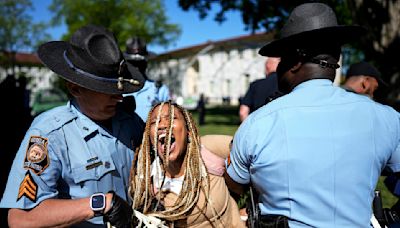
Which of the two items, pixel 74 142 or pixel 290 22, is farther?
pixel 74 142

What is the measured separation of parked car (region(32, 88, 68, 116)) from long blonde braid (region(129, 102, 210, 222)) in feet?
37.2

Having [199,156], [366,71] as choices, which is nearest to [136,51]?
[366,71]

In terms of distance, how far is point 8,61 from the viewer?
1167 inches

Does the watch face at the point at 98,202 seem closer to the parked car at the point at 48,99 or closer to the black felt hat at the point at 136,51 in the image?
the black felt hat at the point at 136,51

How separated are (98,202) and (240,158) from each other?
66cm

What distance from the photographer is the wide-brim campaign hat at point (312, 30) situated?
1.73 meters

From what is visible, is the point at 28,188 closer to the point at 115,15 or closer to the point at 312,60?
the point at 312,60

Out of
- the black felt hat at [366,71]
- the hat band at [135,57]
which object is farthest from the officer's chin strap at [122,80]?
the black felt hat at [366,71]

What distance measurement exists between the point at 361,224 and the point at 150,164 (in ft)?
3.68

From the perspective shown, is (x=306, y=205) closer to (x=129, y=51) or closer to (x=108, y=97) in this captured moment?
(x=108, y=97)

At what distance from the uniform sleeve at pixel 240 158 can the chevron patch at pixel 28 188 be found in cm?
90

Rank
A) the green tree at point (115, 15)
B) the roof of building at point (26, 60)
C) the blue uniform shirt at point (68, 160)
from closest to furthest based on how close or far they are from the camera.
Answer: the blue uniform shirt at point (68, 160), the roof of building at point (26, 60), the green tree at point (115, 15)

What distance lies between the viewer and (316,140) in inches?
64.7

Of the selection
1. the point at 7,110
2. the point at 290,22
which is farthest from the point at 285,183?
the point at 7,110
